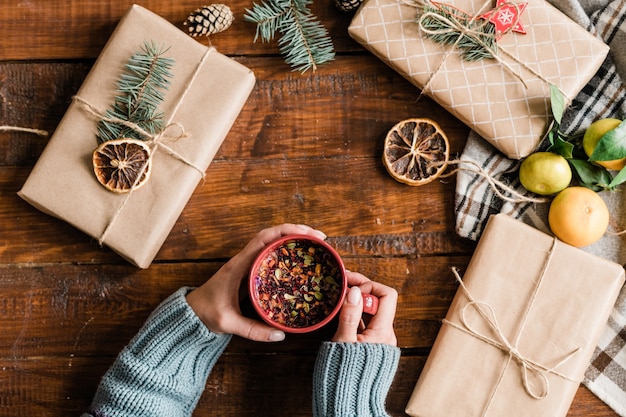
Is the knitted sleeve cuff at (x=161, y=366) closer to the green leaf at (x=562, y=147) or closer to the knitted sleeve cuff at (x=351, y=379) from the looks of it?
the knitted sleeve cuff at (x=351, y=379)

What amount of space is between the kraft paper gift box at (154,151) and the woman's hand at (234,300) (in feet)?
0.53

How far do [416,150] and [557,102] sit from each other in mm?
289

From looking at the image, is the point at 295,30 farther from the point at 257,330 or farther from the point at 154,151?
the point at 257,330

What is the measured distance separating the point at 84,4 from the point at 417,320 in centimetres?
99

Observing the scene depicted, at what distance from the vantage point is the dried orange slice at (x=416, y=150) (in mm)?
1304

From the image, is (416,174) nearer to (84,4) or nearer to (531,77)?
(531,77)

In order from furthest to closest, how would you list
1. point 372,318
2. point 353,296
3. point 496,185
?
point 496,185
point 372,318
point 353,296

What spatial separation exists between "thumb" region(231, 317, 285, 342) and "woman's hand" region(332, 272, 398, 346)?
113 mm

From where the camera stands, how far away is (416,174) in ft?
4.30

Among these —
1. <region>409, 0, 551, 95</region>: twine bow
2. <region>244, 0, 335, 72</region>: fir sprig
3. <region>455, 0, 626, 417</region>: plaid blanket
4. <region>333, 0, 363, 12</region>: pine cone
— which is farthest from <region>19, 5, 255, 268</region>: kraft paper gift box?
<region>455, 0, 626, 417</region>: plaid blanket

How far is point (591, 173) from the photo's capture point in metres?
1.28

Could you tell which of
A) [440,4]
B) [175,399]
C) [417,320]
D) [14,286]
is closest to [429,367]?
[417,320]

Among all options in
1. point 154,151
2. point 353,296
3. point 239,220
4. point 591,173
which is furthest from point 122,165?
point 591,173

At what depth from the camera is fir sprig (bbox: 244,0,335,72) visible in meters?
1.31
